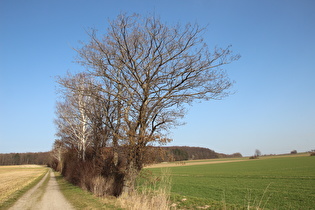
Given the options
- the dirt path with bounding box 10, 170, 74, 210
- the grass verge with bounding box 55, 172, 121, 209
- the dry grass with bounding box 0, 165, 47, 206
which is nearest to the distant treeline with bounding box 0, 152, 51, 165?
the dry grass with bounding box 0, 165, 47, 206

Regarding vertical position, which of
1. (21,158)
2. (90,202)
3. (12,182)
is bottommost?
(12,182)

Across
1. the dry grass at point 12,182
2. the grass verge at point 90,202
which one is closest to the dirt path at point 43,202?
the grass verge at point 90,202

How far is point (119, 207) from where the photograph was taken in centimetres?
898

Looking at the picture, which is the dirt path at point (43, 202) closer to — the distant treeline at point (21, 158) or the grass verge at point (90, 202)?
the grass verge at point (90, 202)

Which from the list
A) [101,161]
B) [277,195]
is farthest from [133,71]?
[277,195]

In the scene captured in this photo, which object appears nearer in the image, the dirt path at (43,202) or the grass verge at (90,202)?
the grass verge at (90,202)

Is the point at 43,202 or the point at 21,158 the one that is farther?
the point at 21,158

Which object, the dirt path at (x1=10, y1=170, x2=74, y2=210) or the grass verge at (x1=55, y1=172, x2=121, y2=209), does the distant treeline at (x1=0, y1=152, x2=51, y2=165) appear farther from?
the grass verge at (x1=55, y1=172, x2=121, y2=209)

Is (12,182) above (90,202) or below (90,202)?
below

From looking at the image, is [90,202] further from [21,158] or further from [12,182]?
[21,158]

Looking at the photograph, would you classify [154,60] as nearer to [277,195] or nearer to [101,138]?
[101,138]

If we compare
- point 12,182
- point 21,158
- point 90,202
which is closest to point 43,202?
point 90,202

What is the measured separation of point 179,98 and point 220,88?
198cm

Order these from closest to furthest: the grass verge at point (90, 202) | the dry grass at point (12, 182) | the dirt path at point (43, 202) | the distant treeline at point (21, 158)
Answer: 1. the grass verge at point (90, 202)
2. the dirt path at point (43, 202)
3. the dry grass at point (12, 182)
4. the distant treeline at point (21, 158)
